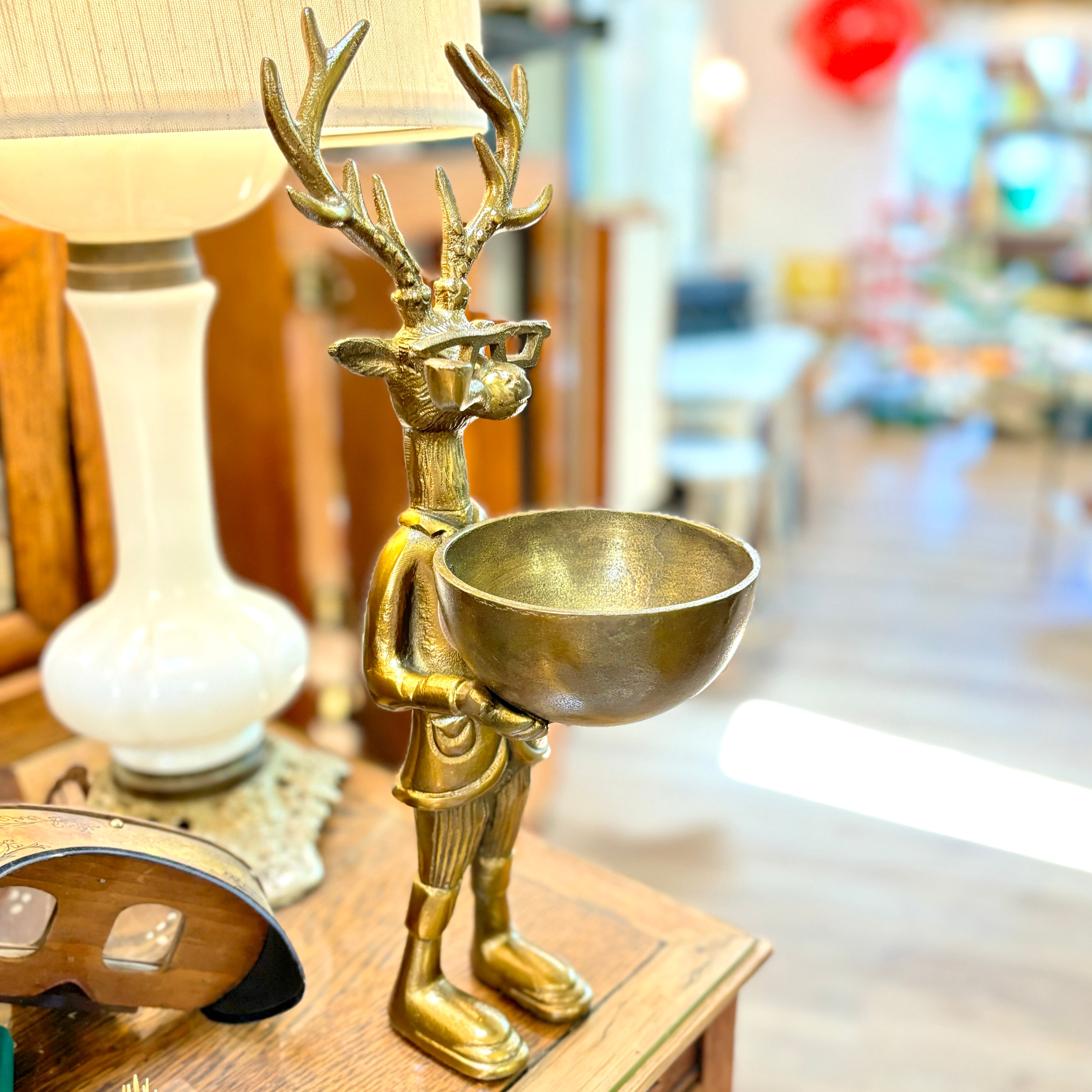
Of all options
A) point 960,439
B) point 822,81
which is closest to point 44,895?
point 960,439

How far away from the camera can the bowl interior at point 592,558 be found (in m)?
0.57

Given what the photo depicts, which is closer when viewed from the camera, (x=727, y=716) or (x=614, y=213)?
(x=614, y=213)

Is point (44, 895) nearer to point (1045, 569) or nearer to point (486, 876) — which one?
point (486, 876)

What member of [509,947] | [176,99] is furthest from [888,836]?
[176,99]

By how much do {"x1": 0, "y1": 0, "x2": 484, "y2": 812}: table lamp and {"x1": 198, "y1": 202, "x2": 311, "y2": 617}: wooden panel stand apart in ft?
1.92

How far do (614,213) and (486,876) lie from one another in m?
1.60

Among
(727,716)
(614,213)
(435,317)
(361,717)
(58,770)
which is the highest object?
(435,317)

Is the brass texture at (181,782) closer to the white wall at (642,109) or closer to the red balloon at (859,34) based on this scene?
the white wall at (642,109)

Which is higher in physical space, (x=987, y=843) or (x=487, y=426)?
(x=487, y=426)

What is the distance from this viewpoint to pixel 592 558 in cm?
59

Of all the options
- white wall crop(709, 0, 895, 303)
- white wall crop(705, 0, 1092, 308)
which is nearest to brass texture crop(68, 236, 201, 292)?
white wall crop(705, 0, 1092, 308)

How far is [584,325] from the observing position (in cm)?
193

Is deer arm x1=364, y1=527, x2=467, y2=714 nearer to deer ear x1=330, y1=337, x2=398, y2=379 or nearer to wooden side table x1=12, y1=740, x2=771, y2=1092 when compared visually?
deer ear x1=330, y1=337, x2=398, y2=379

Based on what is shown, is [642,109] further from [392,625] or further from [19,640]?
[392,625]
